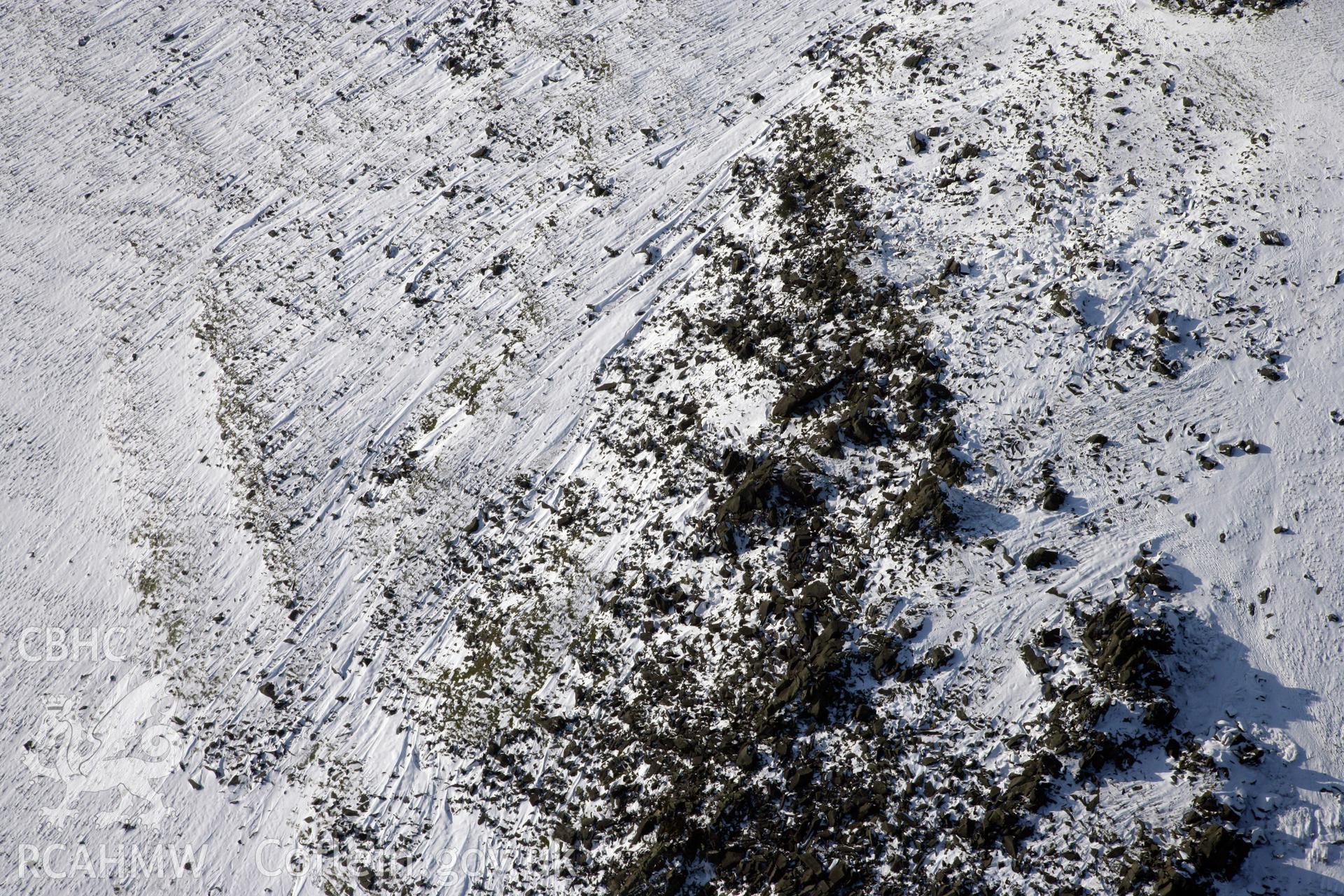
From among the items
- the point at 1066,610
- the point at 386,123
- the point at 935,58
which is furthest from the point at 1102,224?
the point at 386,123

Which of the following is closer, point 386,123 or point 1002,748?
point 1002,748

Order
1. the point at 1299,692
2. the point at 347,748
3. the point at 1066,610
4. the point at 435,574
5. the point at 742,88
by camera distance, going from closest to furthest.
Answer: the point at 1299,692 < the point at 1066,610 < the point at 347,748 < the point at 435,574 < the point at 742,88

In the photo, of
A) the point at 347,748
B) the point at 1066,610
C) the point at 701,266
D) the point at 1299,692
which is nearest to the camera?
the point at 1299,692

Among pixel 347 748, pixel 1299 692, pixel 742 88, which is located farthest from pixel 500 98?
pixel 1299 692

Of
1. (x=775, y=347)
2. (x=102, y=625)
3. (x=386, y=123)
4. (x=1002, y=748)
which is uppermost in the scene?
(x=386, y=123)

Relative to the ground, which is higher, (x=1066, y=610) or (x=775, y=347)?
(x=775, y=347)

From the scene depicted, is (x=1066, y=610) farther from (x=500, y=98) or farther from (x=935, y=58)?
(x=500, y=98)

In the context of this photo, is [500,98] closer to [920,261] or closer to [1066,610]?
[920,261]
